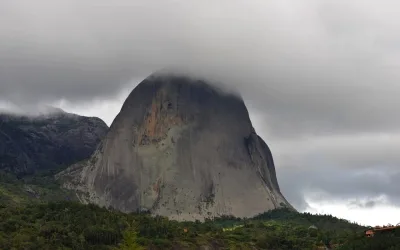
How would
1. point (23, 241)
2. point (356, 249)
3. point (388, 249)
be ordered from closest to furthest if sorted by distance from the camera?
point (388, 249) → point (356, 249) → point (23, 241)

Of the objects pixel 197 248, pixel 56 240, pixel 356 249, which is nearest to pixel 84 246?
pixel 56 240

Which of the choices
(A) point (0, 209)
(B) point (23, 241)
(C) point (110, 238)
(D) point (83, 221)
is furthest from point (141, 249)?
(A) point (0, 209)

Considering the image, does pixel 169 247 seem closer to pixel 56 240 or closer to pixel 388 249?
pixel 56 240

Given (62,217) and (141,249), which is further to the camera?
(62,217)

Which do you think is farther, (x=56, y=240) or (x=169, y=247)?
(x=169, y=247)

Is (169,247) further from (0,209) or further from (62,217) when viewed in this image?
(0,209)

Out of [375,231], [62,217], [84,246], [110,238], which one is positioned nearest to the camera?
[375,231]

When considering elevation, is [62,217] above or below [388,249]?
above

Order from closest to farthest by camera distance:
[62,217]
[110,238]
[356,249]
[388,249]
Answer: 1. [388,249]
2. [356,249]
3. [110,238]
4. [62,217]

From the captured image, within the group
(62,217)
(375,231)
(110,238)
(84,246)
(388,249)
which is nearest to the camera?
(388,249)
